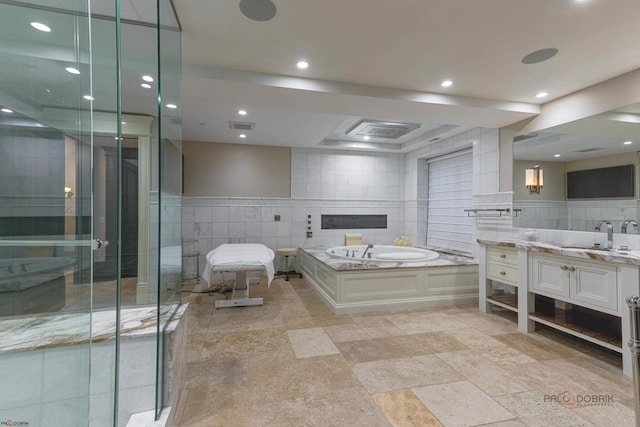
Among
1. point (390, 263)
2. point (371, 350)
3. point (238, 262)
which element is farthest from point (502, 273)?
point (238, 262)

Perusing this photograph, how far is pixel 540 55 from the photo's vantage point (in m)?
2.26

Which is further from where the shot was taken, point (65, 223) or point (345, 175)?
point (345, 175)

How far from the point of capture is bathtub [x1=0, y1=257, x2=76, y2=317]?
40.0 inches

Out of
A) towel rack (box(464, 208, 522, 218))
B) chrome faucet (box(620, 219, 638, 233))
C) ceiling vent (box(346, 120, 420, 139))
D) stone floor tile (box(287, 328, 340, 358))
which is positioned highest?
ceiling vent (box(346, 120, 420, 139))

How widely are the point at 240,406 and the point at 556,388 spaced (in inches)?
84.5

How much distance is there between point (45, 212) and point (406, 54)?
2550 mm

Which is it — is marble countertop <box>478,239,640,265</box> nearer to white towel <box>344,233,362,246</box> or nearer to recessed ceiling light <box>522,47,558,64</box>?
recessed ceiling light <box>522,47,558,64</box>

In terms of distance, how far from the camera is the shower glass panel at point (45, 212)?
3.21 feet

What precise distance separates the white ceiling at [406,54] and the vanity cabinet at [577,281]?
1748 mm

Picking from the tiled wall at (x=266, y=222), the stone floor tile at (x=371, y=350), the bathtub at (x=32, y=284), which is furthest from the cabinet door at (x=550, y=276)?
the bathtub at (x=32, y=284)

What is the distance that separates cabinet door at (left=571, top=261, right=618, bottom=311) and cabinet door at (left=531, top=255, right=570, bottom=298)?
0.07 meters

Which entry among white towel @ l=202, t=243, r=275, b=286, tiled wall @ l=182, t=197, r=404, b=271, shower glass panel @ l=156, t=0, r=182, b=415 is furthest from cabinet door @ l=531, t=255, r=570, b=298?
tiled wall @ l=182, t=197, r=404, b=271

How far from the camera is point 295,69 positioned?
2.54m

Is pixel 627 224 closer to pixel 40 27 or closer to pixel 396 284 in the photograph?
pixel 396 284
